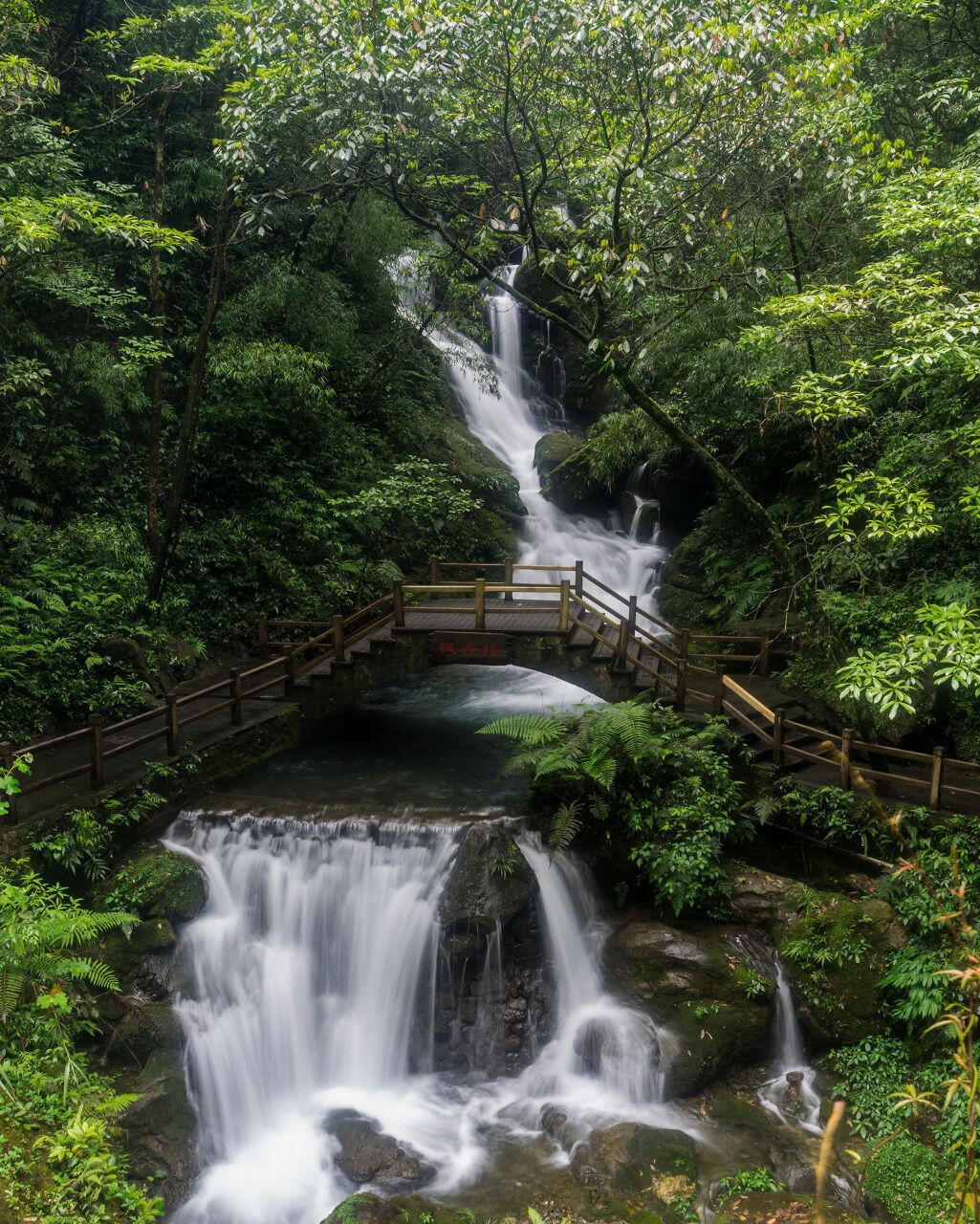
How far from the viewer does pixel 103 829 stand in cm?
923

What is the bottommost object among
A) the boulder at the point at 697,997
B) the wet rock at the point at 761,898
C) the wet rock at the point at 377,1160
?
the wet rock at the point at 377,1160

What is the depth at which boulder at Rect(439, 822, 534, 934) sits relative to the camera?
9.26 meters

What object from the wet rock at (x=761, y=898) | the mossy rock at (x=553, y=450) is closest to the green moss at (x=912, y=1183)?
the wet rock at (x=761, y=898)

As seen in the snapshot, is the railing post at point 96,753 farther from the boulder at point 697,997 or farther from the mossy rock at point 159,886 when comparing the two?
the boulder at point 697,997

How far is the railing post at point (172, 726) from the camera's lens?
34.1 ft

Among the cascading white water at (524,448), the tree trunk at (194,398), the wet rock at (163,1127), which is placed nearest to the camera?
the wet rock at (163,1127)

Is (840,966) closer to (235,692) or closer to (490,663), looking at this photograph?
(490,663)

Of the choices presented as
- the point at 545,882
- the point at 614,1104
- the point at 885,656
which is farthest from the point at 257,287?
the point at 614,1104

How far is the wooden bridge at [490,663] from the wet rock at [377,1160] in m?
4.78

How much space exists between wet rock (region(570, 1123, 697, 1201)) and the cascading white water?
12324mm

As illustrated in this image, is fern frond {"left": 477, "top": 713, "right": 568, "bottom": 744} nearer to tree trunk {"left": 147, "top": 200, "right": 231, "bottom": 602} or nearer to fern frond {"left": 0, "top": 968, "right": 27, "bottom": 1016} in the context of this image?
fern frond {"left": 0, "top": 968, "right": 27, "bottom": 1016}

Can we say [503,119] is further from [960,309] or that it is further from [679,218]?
[960,309]

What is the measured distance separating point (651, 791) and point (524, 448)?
1604cm

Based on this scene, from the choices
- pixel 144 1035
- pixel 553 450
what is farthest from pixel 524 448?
pixel 144 1035
